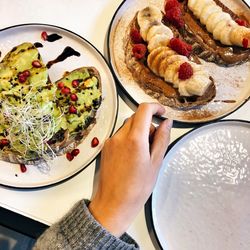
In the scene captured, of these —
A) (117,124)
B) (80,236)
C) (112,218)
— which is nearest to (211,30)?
(117,124)

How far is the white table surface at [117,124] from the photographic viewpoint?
1607 mm

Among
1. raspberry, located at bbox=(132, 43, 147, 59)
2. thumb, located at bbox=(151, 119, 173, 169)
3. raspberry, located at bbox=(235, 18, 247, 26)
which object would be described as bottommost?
thumb, located at bbox=(151, 119, 173, 169)

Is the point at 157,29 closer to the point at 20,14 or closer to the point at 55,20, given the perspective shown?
the point at 55,20

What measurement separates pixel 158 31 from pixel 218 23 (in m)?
0.27

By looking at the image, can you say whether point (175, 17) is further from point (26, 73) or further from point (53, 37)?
point (26, 73)

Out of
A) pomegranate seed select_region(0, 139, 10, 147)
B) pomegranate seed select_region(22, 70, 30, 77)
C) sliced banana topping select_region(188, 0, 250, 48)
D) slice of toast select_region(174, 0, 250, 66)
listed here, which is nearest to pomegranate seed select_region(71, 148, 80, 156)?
pomegranate seed select_region(0, 139, 10, 147)

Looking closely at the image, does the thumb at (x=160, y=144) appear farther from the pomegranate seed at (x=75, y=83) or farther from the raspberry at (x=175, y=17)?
the raspberry at (x=175, y=17)

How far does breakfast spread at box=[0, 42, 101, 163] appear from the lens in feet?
5.28

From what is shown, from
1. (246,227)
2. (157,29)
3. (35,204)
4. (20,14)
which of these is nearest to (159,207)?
(246,227)

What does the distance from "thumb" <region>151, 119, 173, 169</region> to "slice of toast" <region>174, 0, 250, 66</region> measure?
0.45 m

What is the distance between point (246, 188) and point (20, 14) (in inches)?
47.5

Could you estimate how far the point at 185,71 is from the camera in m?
1.69

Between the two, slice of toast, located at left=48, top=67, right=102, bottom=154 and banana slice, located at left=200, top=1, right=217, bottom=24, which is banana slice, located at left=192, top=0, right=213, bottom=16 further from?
slice of toast, located at left=48, top=67, right=102, bottom=154

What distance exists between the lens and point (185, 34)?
1.85m
